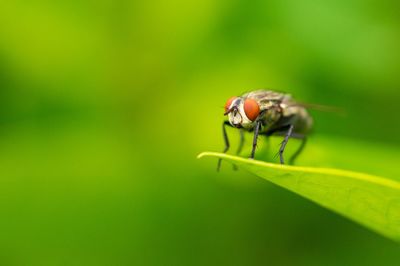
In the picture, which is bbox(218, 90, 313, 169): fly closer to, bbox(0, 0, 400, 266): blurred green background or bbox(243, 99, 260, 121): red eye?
bbox(243, 99, 260, 121): red eye

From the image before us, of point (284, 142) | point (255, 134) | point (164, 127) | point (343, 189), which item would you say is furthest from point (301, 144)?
point (343, 189)

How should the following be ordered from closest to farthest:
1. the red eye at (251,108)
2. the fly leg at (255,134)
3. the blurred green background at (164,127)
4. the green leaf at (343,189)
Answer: the green leaf at (343,189), the fly leg at (255,134), the red eye at (251,108), the blurred green background at (164,127)

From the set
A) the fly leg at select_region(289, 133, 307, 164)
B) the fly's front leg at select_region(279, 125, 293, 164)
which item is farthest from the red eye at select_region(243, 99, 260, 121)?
the fly leg at select_region(289, 133, 307, 164)

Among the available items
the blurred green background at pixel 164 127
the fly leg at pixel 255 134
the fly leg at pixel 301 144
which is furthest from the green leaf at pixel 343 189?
the blurred green background at pixel 164 127

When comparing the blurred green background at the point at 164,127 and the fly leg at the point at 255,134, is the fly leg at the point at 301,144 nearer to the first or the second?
the blurred green background at the point at 164,127

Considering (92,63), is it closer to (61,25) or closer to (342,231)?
(61,25)

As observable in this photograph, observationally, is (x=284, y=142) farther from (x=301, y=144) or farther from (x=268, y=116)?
(x=268, y=116)
